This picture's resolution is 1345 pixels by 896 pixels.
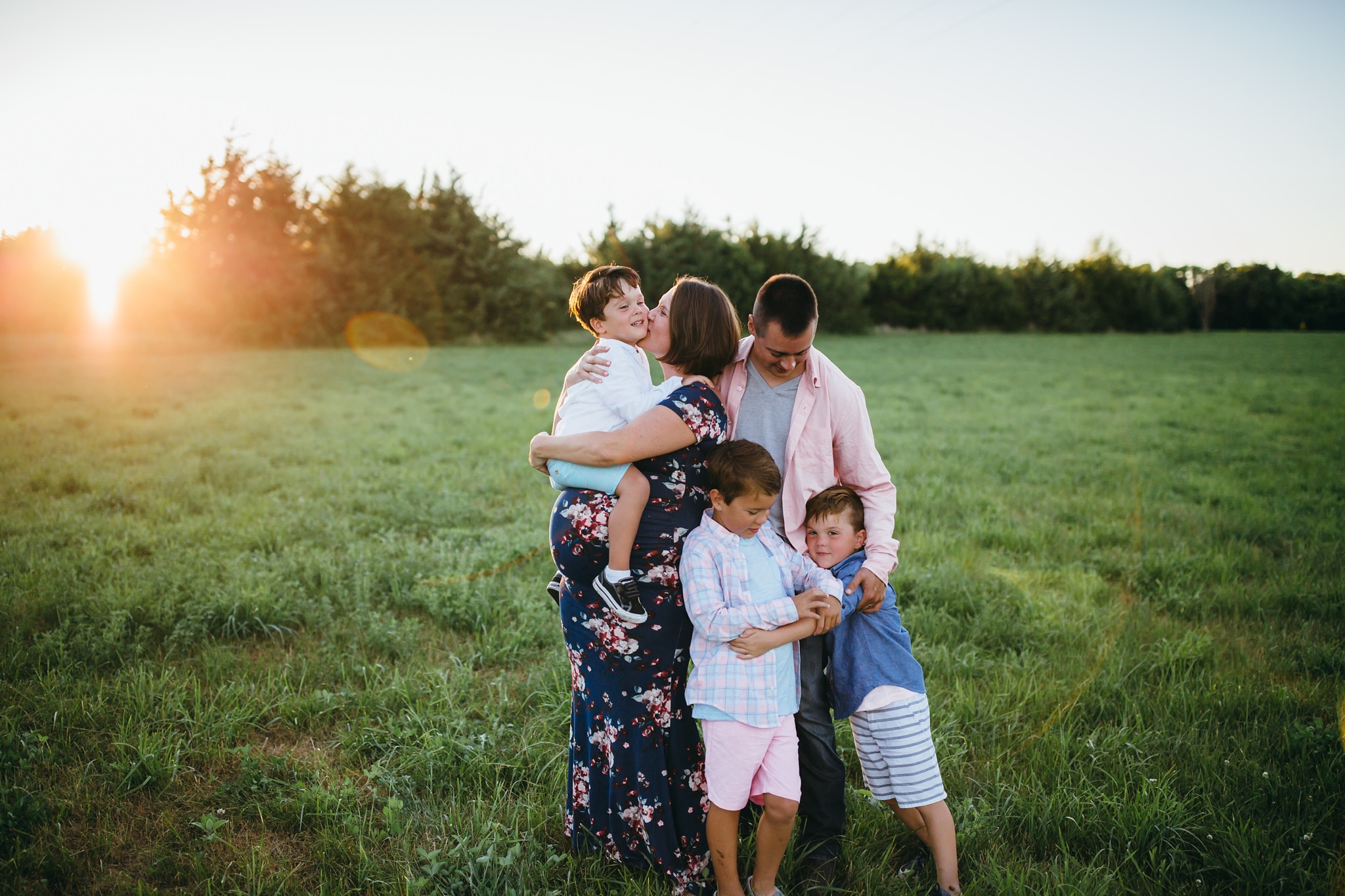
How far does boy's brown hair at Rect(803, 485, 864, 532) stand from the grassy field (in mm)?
1292

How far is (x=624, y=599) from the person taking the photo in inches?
96.5

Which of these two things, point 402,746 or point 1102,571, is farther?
point 1102,571

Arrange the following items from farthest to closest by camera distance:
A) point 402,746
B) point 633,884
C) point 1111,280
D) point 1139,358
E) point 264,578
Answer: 1. point 1111,280
2. point 1139,358
3. point 264,578
4. point 402,746
5. point 633,884

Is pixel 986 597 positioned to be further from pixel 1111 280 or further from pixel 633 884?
pixel 1111 280

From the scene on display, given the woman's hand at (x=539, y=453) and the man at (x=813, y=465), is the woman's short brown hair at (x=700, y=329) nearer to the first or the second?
the man at (x=813, y=465)

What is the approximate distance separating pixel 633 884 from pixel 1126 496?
23.9 ft

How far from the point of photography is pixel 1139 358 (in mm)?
27094

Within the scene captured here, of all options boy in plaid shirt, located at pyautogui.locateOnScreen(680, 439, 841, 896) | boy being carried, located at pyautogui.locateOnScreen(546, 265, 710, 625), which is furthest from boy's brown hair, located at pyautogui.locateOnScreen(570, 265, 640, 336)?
boy in plaid shirt, located at pyautogui.locateOnScreen(680, 439, 841, 896)

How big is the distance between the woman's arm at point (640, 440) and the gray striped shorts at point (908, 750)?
127 cm

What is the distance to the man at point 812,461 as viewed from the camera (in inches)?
105

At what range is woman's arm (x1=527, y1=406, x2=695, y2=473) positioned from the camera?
2367 mm

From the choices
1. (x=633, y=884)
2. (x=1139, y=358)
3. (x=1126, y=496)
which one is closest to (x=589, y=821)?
(x=633, y=884)

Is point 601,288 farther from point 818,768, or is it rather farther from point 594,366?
point 818,768

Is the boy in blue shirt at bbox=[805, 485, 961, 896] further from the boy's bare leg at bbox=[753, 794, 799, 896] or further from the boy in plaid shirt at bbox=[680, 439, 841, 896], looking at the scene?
the boy's bare leg at bbox=[753, 794, 799, 896]
